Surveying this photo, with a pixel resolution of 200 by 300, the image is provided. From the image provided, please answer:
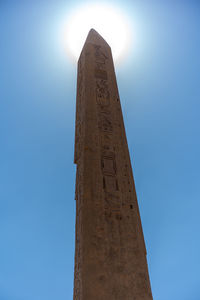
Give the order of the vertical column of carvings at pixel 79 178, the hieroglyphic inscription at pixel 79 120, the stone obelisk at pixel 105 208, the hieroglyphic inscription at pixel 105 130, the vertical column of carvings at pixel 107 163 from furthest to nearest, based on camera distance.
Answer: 1. the hieroglyphic inscription at pixel 79 120
2. the hieroglyphic inscription at pixel 105 130
3. the vertical column of carvings at pixel 107 163
4. the vertical column of carvings at pixel 79 178
5. the stone obelisk at pixel 105 208

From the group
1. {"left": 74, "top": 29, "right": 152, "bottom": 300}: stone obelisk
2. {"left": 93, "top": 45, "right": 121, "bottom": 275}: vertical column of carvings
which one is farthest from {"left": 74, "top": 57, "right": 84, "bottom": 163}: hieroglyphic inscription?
{"left": 93, "top": 45, "right": 121, "bottom": 275}: vertical column of carvings

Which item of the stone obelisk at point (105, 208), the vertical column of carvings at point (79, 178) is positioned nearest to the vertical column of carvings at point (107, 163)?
the stone obelisk at point (105, 208)

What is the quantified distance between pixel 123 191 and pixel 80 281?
4.33ft

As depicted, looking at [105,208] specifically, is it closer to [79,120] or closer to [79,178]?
[79,178]

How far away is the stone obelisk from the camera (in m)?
3.11

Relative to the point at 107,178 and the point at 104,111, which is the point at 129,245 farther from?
the point at 104,111

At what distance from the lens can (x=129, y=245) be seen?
344 centimetres

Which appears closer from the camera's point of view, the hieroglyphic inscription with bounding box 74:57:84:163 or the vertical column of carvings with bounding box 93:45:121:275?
the vertical column of carvings with bounding box 93:45:121:275

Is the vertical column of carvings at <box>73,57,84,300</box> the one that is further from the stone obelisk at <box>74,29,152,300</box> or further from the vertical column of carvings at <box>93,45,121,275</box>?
the vertical column of carvings at <box>93,45,121,275</box>

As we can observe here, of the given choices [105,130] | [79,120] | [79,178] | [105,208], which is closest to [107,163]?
[79,178]

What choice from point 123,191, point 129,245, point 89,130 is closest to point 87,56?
point 89,130

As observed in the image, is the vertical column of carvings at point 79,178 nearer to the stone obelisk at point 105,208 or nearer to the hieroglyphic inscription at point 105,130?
the stone obelisk at point 105,208

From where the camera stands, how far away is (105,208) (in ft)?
11.8

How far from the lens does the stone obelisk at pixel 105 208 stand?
311 cm
